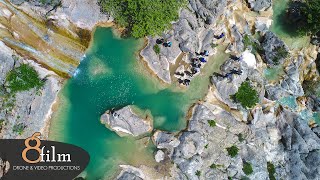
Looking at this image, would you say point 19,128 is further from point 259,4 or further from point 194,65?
point 259,4

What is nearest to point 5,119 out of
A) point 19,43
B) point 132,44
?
point 19,43

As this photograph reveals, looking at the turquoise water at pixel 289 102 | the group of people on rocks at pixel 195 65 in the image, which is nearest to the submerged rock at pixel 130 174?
the group of people on rocks at pixel 195 65

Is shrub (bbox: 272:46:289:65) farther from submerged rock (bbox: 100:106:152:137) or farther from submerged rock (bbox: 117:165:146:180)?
submerged rock (bbox: 117:165:146:180)

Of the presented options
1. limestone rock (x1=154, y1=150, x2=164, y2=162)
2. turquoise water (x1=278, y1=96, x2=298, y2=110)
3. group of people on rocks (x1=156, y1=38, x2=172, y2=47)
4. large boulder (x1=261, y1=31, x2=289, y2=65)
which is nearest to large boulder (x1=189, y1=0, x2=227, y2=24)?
group of people on rocks (x1=156, y1=38, x2=172, y2=47)

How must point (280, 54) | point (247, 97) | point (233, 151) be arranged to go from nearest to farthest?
point (233, 151)
point (247, 97)
point (280, 54)

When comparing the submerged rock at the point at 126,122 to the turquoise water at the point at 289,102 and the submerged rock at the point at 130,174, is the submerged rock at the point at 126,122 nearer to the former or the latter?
the submerged rock at the point at 130,174

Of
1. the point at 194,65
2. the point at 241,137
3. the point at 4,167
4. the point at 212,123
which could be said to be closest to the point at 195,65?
the point at 194,65
